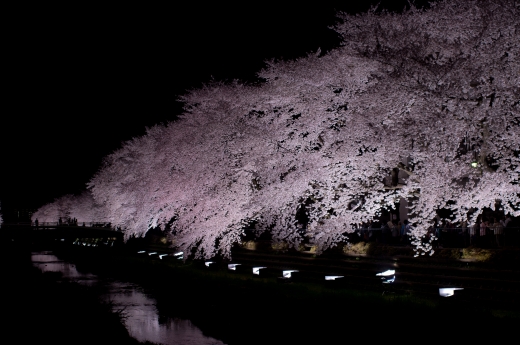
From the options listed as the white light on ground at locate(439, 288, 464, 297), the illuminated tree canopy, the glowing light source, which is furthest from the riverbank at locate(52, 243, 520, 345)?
the illuminated tree canopy

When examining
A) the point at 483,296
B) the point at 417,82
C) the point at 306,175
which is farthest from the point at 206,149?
the point at 483,296

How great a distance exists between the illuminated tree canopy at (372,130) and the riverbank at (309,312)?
2.07 meters

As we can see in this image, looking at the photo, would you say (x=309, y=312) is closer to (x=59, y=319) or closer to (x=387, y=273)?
(x=59, y=319)

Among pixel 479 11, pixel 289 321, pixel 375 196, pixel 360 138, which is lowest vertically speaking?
pixel 289 321

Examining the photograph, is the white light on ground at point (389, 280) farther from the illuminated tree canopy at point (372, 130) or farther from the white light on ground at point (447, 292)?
the white light on ground at point (447, 292)

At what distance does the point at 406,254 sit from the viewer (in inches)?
818

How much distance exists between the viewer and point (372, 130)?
18266 mm

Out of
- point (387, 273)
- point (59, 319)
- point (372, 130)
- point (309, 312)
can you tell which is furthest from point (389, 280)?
point (59, 319)

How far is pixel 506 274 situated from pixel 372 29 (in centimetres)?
748

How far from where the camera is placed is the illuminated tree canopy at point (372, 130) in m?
15.7

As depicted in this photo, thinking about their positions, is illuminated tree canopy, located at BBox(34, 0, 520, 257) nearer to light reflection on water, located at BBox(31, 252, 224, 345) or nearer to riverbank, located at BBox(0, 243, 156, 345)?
light reflection on water, located at BBox(31, 252, 224, 345)

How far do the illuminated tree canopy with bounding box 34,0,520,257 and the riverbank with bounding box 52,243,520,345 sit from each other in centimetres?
207

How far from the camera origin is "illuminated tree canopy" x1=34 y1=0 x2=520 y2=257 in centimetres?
1573

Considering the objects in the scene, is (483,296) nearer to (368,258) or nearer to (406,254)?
(406,254)
